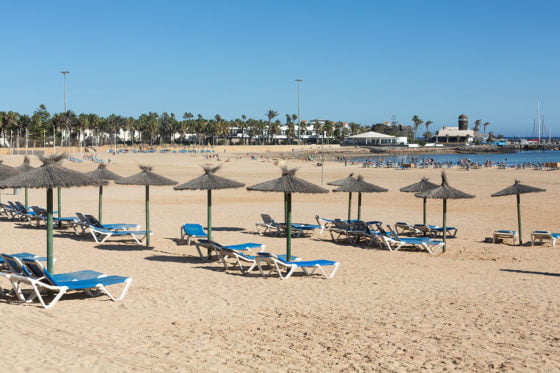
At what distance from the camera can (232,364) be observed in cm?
578

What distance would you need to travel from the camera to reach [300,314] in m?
7.76

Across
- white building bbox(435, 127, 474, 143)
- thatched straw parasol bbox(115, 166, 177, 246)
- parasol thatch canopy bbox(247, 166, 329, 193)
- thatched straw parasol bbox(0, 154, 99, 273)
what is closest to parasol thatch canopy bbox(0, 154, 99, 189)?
thatched straw parasol bbox(0, 154, 99, 273)

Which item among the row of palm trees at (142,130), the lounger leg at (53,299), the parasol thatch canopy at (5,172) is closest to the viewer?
the lounger leg at (53,299)

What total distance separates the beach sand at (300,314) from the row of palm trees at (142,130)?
2808 inches

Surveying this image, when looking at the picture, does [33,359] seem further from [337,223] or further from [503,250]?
[503,250]

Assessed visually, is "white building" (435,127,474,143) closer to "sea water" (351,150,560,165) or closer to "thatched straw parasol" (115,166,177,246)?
"sea water" (351,150,560,165)

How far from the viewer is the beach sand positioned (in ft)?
19.5

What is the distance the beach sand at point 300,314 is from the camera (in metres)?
5.93

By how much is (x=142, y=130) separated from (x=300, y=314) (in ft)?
359

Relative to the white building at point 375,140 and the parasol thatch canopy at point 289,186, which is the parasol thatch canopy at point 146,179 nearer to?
the parasol thatch canopy at point 289,186

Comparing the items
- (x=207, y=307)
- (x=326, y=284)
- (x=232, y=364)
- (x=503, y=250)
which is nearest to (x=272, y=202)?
(x=503, y=250)

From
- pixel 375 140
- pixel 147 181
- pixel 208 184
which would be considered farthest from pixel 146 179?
pixel 375 140

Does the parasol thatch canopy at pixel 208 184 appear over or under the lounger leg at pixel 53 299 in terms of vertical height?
over

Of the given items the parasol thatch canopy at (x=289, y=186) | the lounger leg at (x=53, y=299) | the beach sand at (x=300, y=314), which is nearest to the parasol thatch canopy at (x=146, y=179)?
the beach sand at (x=300, y=314)
